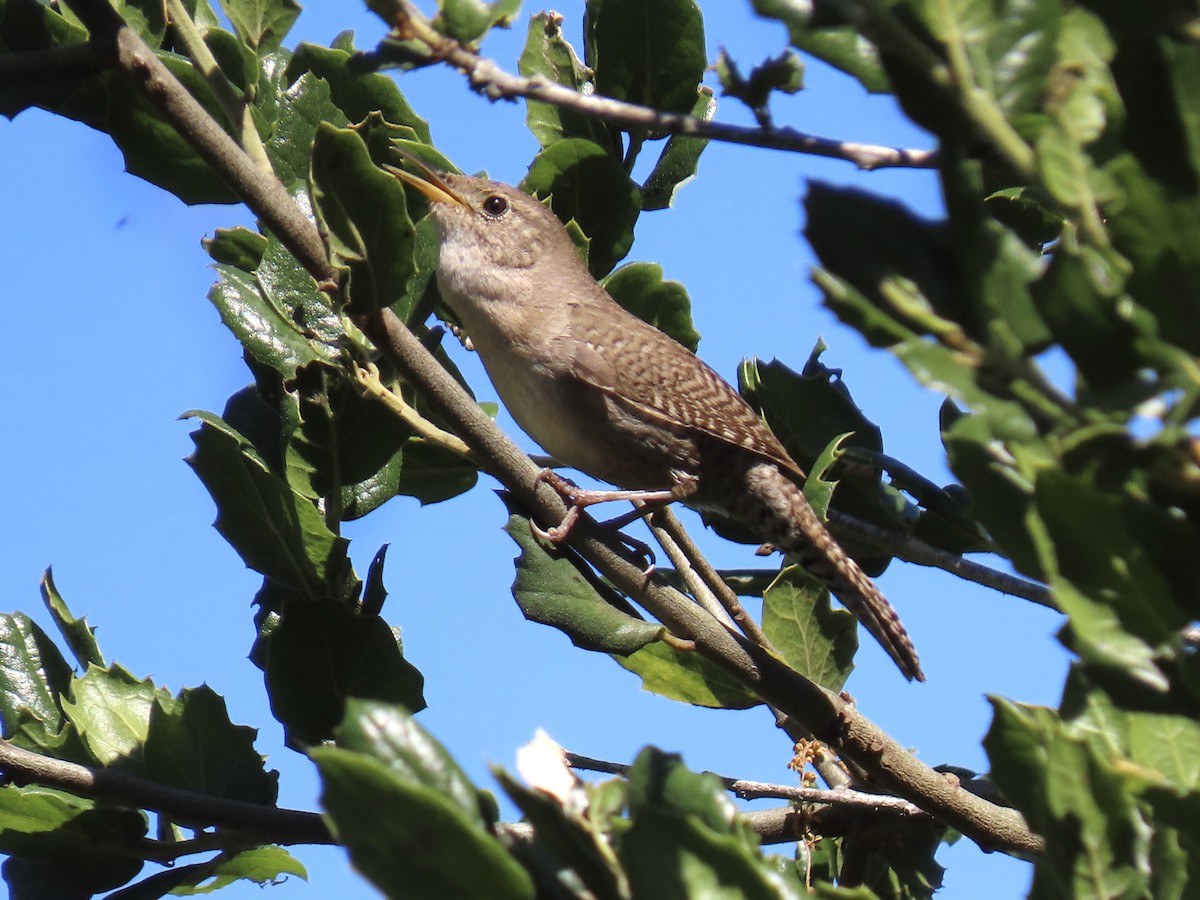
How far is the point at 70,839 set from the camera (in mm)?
2303

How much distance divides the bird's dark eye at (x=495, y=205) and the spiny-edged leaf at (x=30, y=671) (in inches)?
83.9

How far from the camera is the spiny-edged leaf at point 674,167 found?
3.21 metres

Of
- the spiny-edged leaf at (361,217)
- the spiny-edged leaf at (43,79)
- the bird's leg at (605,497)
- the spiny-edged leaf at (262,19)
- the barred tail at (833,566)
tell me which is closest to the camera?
the spiny-edged leaf at (361,217)

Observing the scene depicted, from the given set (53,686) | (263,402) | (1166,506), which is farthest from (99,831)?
(1166,506)

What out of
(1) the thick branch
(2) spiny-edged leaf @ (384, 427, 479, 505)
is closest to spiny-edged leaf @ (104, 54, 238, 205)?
(2) spiny-edged leaf @ (384, 427, 479, 505)

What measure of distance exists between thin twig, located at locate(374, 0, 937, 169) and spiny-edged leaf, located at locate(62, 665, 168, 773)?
4.41ft

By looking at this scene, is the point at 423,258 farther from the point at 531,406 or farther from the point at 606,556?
the point at 531,406

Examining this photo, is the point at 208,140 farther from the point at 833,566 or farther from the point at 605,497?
the point at 833,566

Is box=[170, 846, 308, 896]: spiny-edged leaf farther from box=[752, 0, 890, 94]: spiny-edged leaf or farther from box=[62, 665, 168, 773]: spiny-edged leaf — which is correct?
box=[752, 0, 890, 94]: spiny-edged leaf

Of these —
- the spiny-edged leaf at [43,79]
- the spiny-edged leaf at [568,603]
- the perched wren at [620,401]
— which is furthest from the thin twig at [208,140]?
Answer: the perched wren at [620,401]

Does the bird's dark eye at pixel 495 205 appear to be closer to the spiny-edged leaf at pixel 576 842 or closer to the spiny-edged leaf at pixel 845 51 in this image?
the spiny-edged leaf at pixel 845 51

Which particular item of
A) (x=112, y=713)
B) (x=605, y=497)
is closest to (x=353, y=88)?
(x=605, y=497)

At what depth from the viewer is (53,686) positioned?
8.54 ft

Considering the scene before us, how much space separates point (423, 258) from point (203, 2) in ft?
2.48
